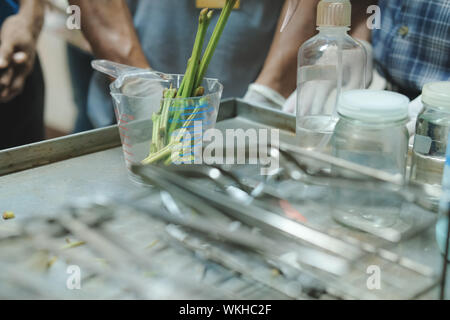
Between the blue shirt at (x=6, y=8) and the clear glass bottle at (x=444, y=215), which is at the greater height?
the blue shirt at (x=6, y=8)

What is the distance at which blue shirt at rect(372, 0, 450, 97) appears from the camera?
2.90ft

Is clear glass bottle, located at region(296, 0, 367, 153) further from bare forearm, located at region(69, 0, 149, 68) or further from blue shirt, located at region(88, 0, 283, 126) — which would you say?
bare forearm, located at region(69, 0, 149, 68)

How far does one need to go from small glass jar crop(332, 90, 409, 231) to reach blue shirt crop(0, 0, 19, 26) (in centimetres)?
64

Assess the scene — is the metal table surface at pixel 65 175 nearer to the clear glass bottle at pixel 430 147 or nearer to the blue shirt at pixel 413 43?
the clear glass bottle at pixel 430 147

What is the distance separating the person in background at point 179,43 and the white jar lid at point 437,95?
48 centimetres

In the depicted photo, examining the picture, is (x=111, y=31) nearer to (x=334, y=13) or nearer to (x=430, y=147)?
(x=334, y=13)

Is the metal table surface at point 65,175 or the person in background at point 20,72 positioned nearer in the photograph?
the metal table surface at point 65,175

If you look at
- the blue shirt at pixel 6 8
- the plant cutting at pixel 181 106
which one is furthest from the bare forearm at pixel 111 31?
the plant cutting at pixel 181 106

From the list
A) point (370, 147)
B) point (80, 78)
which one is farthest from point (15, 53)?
point (370, 147)

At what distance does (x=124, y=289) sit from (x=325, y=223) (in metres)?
0.23

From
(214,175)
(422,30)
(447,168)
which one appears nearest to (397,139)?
(447,168)

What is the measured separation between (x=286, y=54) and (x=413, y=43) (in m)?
0.24

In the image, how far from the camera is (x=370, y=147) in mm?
564

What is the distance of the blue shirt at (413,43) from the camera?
34.9 inches
